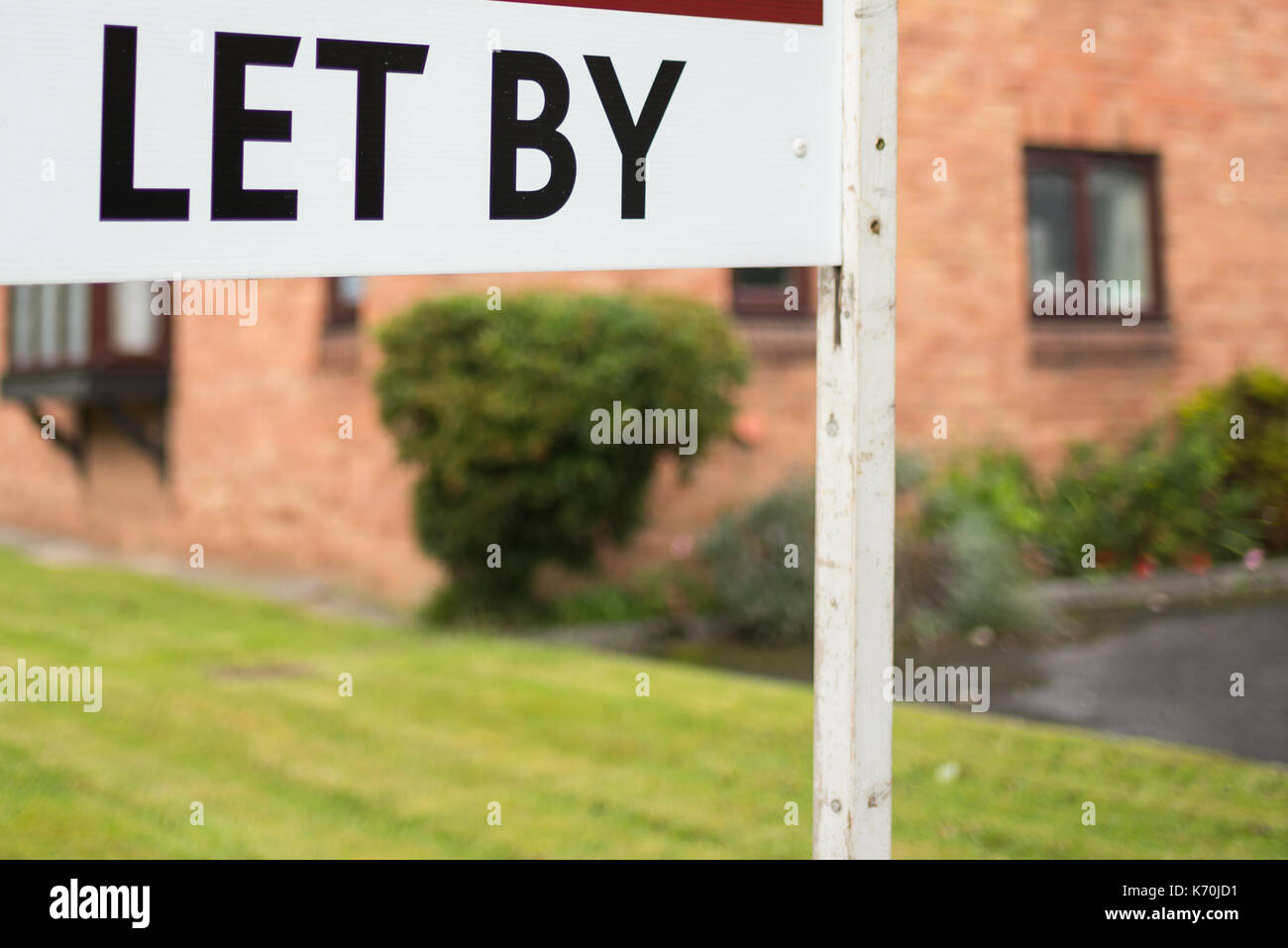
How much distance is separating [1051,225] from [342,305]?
5.75 metres

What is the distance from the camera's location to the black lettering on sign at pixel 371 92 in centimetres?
228

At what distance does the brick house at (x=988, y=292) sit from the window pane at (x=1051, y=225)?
0.02 metres

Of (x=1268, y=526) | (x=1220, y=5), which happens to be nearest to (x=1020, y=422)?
(x=1268, y=526)

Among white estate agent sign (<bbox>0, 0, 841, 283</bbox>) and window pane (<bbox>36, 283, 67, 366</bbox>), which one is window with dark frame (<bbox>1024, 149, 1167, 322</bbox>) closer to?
white estate agent sign (<bbox>0, 0, 841, 283</bbox>)

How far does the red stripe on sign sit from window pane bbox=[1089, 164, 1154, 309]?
986 centimetres

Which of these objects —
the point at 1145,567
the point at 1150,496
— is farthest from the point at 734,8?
the point at 1150,496

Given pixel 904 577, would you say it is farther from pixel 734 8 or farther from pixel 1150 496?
pixel 734 8

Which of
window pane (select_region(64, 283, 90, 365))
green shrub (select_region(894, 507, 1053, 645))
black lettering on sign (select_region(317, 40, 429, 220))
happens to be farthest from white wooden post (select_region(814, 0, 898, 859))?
window pane (select_region(64, 283, 90, 365))

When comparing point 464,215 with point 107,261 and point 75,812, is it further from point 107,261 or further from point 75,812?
point 75,812

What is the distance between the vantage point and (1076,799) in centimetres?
477

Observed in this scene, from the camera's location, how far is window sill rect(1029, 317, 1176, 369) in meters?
Result: 11.1

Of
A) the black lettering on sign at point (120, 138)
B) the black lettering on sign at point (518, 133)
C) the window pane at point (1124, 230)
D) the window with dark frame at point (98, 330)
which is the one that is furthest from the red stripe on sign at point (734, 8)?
the window with dark frame at point (98, 330)

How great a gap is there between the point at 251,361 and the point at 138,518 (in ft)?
10.1

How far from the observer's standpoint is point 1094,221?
38.0 feet
